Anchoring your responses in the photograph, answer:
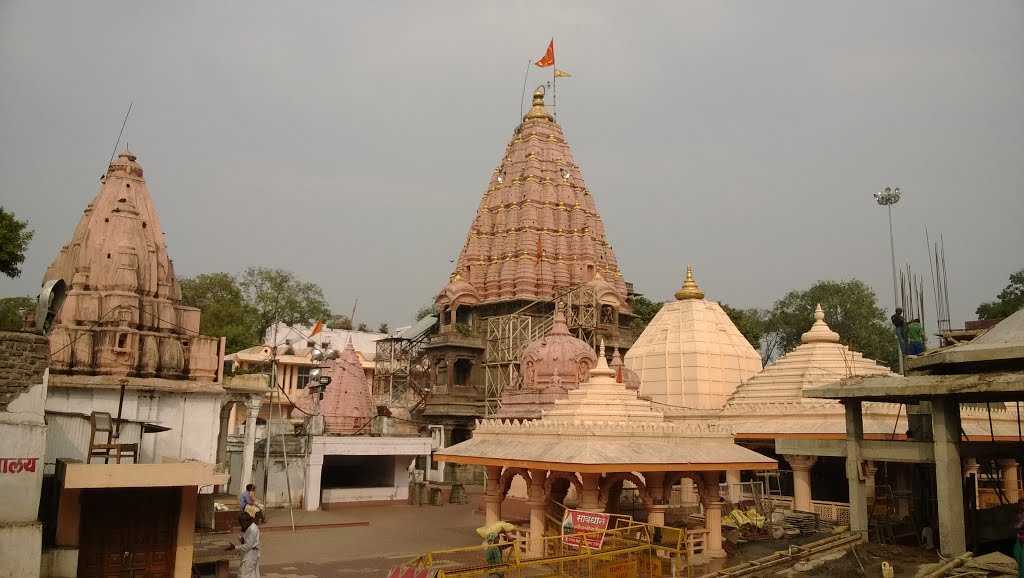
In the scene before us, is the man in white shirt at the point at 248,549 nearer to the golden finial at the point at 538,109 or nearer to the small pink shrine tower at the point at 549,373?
the small pink shrine tower at the point at 549,373

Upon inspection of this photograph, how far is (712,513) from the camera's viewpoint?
18500mm

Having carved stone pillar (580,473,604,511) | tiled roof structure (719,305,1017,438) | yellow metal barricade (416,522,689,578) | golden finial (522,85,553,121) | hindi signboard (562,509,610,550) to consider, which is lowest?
yellow metal barricade (416,522,689,578)

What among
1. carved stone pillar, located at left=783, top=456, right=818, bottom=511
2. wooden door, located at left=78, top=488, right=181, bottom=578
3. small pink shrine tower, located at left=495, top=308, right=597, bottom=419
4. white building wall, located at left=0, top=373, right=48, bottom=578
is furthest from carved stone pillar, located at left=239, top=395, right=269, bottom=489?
carved stone pillar, located at left=783, top=456, right=818, bottom=511

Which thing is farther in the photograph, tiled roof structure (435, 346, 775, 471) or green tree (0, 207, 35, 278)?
green tree (0, 207, 35, 278)

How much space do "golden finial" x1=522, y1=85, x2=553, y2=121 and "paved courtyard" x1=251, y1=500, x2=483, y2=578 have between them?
2997 centimetres

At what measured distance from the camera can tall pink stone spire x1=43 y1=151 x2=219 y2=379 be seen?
20.6m

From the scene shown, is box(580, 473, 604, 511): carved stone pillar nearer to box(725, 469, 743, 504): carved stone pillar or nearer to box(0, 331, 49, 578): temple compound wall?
box(0, 331, 49, 578): temple compound wall

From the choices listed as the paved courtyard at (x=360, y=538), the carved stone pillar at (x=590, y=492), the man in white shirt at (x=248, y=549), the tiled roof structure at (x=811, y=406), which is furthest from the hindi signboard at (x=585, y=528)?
the tiled roof structure at (x=811, y=406)

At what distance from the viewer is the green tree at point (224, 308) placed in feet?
184

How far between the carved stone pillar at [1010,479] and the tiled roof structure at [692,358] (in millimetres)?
9138

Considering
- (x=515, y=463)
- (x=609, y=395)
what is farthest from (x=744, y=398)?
(x=515, y=463)

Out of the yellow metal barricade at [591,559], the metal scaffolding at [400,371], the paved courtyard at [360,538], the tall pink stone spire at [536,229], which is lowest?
the paved courtyard at [360,538]

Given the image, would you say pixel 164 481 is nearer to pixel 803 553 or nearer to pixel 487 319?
pixel 803 553

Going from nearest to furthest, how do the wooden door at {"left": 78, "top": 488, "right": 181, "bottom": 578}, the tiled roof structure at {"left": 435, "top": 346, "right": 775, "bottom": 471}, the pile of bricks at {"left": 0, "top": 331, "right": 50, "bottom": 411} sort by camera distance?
the pile of bricks at {"left": 0, "top": 331, "right": 50, "bottom": 411}
the wooden door at {"left": 78, "top": 488, "right": 181, "bottom": 578}
the tiled roof structure at {"left": 435, "top": 346, "right": 775, "bottom": 471}
